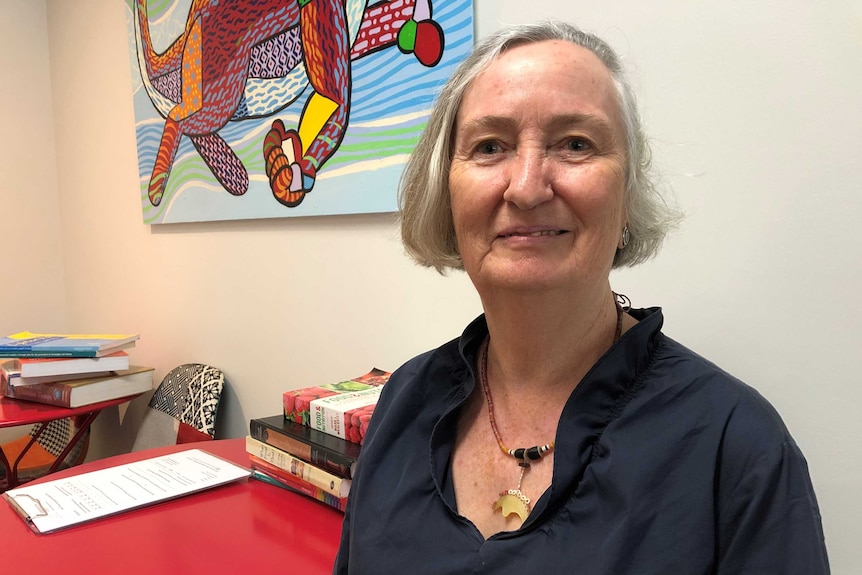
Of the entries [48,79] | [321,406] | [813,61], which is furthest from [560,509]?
[48,79]

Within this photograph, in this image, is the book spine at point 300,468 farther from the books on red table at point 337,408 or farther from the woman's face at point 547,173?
the woman's face at point 547,173

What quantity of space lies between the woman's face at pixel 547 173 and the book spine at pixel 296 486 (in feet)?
2.17

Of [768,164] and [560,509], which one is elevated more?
[768,164]

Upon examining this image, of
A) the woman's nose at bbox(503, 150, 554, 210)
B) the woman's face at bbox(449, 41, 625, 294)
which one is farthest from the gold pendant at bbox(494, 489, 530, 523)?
the woman's nose at bbox(503, 150, 554, 210)

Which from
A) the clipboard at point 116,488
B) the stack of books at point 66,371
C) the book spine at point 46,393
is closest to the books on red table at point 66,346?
the stack of books at point 66,371

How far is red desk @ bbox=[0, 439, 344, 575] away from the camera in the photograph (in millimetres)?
1078

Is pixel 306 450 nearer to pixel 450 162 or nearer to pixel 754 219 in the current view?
pixel 450 162

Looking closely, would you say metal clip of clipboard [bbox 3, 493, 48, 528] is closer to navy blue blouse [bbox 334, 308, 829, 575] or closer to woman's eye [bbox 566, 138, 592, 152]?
navy blue blouse [bbox 334, 308, 829, 575]

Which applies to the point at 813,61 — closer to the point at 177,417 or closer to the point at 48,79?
the point at 177,417

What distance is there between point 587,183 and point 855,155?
48 cm

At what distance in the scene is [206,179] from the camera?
2.27 m

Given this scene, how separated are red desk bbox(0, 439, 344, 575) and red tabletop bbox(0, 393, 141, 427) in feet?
2.65

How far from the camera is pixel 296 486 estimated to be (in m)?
1.34

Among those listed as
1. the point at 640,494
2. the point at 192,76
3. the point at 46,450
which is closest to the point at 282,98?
the point at 192,76
